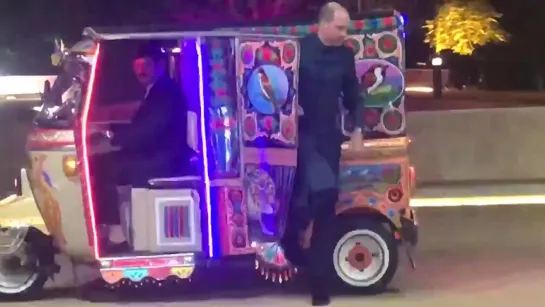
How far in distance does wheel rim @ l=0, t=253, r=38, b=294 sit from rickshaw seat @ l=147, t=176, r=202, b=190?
1111 mm

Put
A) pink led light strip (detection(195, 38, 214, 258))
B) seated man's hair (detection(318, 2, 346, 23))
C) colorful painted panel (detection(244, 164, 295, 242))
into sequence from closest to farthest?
seated man's hair (detection(318, 2, 346, 23)) → pink led light strip (detection(195, 38, 214, 258)) → colorful painted panel (detection(244, 164, 295, 242))

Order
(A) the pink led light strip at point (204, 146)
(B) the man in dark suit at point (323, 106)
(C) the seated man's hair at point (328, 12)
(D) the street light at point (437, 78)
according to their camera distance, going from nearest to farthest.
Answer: (C) the seated man's hair at point (328, 12)
(B) the man in dark suit at point (323, 106)
(A) the pink led light strip at point (204, 146)
(D) the street light at point (437, 78)

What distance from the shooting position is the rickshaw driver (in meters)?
7.01

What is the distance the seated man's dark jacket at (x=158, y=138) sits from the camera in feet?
23.0

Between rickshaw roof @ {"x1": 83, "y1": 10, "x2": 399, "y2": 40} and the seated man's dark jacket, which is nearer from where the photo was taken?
rickshaw roof @ {"x1": 83, "y1": 10, "x2": 399, "y2": 40}

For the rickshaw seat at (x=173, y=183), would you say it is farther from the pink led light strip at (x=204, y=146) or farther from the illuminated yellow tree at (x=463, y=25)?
the illuminated yellow tree at (x=463, y=25)

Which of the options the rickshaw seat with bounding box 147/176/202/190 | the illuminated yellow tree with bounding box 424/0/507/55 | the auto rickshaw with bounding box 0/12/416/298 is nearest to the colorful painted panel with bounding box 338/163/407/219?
the auto rickshaw with bounding box 0/12/416/298

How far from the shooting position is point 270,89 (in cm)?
672

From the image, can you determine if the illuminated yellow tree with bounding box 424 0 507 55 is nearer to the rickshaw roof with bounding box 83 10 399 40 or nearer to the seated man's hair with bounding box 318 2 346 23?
the rickshaw roof with bounding box 83 10 399 40

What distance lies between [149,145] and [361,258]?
1.77m

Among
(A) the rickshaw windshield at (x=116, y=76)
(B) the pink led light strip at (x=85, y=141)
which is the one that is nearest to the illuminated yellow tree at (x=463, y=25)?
(A) the rickshaw windshield at (x=116, y=76)

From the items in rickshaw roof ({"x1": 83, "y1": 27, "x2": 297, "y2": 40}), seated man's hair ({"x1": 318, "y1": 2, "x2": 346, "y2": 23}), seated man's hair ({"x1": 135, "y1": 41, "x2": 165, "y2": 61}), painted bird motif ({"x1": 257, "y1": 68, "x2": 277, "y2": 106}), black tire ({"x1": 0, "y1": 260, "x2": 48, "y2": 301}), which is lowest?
black tire ({"x1": 0, "y1": 260, "x2": 48, "y2": 301})

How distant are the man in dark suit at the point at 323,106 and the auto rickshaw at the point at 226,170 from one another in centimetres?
13

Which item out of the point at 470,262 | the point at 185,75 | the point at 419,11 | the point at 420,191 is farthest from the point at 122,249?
the point at 419,11
